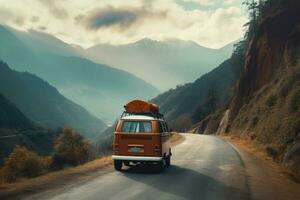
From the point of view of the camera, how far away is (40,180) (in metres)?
17.4

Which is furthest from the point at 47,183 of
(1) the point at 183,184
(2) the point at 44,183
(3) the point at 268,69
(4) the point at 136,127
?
(3) the point at 268,69

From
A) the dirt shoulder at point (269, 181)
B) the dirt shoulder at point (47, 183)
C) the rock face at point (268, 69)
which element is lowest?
the dirt shoulder at point (269, 181)

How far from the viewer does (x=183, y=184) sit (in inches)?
669

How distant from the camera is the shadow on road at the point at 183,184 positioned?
48.0 ft

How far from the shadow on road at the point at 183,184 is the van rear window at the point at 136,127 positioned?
1752mm

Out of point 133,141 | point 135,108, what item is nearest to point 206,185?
point 133,141

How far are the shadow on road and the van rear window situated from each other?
1.75 m

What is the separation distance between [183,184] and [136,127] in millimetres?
4072

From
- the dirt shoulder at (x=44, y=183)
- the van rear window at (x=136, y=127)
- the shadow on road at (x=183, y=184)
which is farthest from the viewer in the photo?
the van rear window at (x=136, y=127)

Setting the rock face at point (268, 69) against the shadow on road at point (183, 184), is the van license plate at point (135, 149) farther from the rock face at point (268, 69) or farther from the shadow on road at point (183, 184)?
the rock face at point (268, 69)

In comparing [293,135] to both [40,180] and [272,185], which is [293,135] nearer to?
[272,185]

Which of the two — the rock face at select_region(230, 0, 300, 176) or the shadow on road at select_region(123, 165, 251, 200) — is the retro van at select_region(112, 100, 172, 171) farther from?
the rock face at select_region(230, 0, 300, 176)

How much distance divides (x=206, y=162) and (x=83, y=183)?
36.8ft

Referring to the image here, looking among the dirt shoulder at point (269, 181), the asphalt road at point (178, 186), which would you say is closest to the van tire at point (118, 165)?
the asphalt road at point (178, 186)
